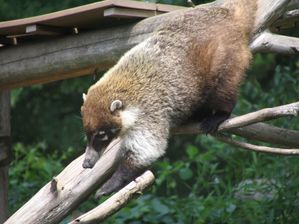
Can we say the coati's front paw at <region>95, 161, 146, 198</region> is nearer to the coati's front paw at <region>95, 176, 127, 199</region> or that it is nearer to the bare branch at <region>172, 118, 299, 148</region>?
the coati's front paw at <region>95, 176, 127, 199</region>

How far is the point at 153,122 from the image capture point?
4.89 m

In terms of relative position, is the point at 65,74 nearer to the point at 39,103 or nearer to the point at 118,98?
the point at 118,98

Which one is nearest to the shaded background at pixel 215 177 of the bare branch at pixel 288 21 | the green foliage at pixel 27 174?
the green foliage at pixel 27 174

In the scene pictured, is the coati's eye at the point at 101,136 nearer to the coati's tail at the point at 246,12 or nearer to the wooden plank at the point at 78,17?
the wooden plank at the point at 78,17

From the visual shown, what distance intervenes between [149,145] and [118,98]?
38 cm

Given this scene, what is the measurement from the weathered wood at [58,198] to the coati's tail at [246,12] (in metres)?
1.42

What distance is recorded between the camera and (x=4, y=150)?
19.3 feet

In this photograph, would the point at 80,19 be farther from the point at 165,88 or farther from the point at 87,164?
the point at 87,164

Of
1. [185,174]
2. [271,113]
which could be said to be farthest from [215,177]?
[271,113]

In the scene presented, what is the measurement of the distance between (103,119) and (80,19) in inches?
30.9

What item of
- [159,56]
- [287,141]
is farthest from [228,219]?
[159,56]

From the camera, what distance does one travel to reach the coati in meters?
4.89

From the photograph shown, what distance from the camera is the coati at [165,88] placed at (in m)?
4.89

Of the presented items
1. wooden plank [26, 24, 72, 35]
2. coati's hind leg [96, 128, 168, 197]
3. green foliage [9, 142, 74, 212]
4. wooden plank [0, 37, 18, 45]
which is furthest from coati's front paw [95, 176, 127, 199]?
green foliage [9, 142, 74, 212]
